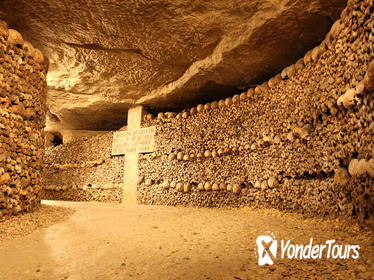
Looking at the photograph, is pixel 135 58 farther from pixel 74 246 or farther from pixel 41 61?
pixel 74 246

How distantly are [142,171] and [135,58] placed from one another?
2873 mm

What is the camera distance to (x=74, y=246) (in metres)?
2.23

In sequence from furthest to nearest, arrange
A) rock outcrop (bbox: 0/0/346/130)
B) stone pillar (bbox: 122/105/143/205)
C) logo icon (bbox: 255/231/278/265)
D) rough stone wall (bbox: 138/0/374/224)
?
stone pillar (bbox: 122/105/143/205), rock outcrop (bbox: 0/0/346/130), rough stone wall (bbox: 138/0/374/224), logo icon (bbox: 255/231/278/265)

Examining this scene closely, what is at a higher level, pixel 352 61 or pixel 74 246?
pixel 352 61

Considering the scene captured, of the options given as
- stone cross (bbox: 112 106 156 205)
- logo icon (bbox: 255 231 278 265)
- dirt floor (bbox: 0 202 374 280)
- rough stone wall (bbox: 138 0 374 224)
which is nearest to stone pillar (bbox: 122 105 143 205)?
stone cross (bbox: 112 106 156 205)

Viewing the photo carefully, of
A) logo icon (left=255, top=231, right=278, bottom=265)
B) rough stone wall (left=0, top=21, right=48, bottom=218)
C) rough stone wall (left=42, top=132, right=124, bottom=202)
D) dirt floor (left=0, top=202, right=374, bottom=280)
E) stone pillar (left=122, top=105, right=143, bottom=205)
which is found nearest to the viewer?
dirt floor (left=0, top=202, right=374, bottom=280)

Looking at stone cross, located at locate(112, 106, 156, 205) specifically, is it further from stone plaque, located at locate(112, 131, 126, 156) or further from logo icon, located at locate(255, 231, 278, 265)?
logo icon, located at locate(255, 231, 278, 265)

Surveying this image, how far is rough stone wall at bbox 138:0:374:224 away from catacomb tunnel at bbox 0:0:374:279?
2 centimetres

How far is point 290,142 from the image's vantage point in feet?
12.2

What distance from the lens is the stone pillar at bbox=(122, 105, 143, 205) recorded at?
6370 mm

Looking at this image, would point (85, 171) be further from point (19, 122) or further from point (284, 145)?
point (284, 145)

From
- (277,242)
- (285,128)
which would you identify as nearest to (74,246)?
(277,242)

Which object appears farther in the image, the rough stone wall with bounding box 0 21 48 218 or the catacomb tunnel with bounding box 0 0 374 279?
the rough stone wall with bounding box 0 21 48 218

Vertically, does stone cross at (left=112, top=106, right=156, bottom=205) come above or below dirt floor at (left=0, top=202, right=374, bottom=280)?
above
